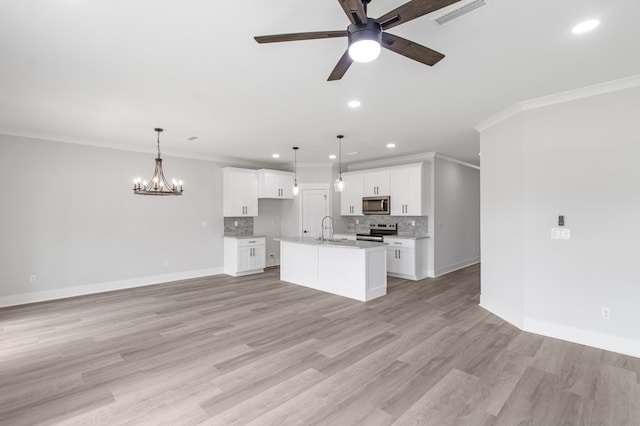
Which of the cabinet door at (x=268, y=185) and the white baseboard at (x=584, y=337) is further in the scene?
the cabinet door at (x=268, y=185)

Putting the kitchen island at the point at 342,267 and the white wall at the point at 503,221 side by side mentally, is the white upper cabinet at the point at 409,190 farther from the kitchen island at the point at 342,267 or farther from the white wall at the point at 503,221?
the white wall at the point at 503,221

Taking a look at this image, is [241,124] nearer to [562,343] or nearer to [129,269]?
[129,269]

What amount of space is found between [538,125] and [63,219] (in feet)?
23.6

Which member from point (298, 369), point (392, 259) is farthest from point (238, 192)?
point (298, 369)

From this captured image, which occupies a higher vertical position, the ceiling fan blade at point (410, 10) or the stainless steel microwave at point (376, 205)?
the ceiling fan blade at point (410, 10)

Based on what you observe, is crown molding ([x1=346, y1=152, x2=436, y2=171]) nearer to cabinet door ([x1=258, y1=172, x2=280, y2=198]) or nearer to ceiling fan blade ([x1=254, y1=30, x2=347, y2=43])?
cabinet door ([x1=258, y1=172, x2=280, y2=198])

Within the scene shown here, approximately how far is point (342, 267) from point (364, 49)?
4.15 m

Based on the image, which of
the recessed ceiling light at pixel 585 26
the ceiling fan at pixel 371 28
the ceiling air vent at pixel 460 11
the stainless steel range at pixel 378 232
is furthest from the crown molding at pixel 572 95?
the stainless steel range at pixel 378 232

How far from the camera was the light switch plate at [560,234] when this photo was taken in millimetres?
3499

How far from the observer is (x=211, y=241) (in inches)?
281

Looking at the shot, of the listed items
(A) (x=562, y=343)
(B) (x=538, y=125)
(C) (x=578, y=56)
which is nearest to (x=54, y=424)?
(A) (x=562, y=343)

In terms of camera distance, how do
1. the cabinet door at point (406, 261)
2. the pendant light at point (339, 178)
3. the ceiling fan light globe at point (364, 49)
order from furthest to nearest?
the cabinet door at point (406, 261) < the pendant light at point (339, 178) < the ceiling fan light globe at point (364, 49)

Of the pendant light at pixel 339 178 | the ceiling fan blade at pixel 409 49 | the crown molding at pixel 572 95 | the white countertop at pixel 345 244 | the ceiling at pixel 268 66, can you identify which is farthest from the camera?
the pendant light at pixel 339 178

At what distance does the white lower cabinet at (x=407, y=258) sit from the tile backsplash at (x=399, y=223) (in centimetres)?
36
